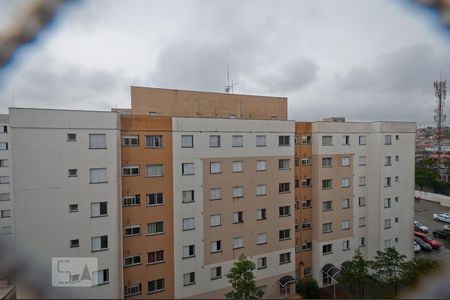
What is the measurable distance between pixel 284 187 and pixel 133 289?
5453 mm

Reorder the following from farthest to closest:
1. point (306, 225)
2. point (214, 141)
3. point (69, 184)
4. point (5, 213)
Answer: point (5, 213) → point (306, 225) → point (214, 141) → point (69, 184)

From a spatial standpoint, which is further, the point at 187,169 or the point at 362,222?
the point at 362,222

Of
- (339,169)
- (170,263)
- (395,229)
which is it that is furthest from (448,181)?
(170,263)

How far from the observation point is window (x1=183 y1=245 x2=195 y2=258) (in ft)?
24.7

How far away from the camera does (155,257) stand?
7.31 metres

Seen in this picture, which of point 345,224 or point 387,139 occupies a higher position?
point 387,139

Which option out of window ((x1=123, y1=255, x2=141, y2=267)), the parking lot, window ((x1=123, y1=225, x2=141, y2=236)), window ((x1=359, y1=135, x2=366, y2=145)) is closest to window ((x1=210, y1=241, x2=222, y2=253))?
window ((x1=123, y1=255, x2=141, y2=267))

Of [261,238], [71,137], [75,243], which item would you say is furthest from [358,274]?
[71,137]

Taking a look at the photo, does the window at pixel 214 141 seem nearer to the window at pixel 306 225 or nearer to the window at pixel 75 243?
the window at pixel 75 243

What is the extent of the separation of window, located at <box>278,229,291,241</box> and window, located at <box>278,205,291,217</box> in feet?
1.75

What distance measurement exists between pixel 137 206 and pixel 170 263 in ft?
6.25

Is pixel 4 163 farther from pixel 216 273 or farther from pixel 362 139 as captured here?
pixel 362 139

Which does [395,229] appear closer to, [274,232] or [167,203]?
[274,232]

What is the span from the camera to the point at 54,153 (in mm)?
6051
